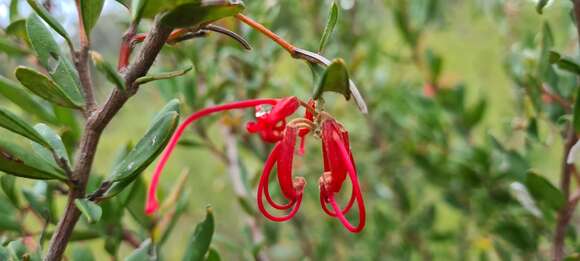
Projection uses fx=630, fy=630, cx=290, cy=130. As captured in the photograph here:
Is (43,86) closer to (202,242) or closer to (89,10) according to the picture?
(89,10)

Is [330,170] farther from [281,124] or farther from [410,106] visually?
[410,106]

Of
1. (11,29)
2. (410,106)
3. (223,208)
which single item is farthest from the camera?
(223,208)

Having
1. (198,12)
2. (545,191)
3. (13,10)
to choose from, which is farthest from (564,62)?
(13,10)

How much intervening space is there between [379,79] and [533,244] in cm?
61

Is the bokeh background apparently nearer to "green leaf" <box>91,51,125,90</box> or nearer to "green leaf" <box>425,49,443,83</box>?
"green leaf" <box>425,49,443,83</box>

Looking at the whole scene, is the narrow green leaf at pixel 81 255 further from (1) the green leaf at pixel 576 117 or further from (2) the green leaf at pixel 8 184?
(1) the green leaf at pixel 576 117

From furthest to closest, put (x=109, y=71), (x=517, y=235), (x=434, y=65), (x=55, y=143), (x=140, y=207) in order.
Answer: (x=434, y=65) < (x=517, y=235) < (x=140, y=207) < (x=55, y=143) < (x=109, y=71)

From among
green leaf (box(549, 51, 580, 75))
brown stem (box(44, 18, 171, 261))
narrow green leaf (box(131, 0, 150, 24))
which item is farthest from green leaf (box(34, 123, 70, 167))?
green leaf (box(549, 51, 580, 75))

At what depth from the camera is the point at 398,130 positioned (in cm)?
142

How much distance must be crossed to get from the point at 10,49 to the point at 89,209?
37 cm

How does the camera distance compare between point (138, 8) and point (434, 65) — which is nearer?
point (138, 8)

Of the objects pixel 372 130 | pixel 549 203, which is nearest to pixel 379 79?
pixel 372 130

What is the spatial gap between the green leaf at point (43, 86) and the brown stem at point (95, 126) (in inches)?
0.9

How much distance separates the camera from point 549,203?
67 centimetres
